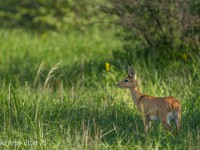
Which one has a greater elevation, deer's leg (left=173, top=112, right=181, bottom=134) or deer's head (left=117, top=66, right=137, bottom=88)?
deer's head (left=117, top=66, right=137, bottom=88)

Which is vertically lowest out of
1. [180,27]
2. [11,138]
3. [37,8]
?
[11,138]

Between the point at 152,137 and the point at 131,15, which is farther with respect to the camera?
the point at 131,15

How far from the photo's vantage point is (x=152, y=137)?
6.18 m

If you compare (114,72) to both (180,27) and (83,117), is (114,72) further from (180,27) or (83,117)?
(83,117)

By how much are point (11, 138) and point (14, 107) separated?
712 mm

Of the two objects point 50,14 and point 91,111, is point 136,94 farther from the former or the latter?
point 50,14

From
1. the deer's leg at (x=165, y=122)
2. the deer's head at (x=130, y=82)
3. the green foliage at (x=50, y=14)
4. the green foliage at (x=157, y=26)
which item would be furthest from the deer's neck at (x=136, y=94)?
the green foliage at (x=50, y=14)

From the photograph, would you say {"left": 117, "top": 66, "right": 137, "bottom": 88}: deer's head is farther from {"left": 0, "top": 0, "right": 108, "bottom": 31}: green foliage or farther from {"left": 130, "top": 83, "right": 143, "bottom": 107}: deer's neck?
{"left": 0, "top": 0, "right": 108, "bottom": 31}: green foliage

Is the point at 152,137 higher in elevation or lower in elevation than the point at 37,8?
lower

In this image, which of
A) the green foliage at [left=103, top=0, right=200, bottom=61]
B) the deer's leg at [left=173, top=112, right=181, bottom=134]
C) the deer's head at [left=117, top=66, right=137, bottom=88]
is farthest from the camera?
the green foliage at [left=103, top=0, right=200, bottom=61]

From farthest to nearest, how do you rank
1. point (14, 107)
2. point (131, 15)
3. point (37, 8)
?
point (37, 8), point (131, 15), point (14, 107)

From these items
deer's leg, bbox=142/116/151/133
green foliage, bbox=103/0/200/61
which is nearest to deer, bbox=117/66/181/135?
deer's leg, bbox=142/116/151/133

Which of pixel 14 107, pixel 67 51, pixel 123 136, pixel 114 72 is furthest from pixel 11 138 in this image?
pixel 67 51

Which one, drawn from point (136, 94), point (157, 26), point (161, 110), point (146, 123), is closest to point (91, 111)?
point (136, 94)
